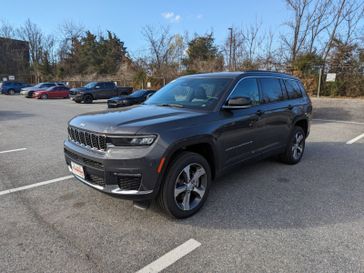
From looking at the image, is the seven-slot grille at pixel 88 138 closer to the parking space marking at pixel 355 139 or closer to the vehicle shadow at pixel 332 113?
the parking space marking at pixel 355 139

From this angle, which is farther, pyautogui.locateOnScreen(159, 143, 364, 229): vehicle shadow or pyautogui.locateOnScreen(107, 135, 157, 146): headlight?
pyautogui.locateOnScreen(159, 143, 364, 229): vehicle shadow

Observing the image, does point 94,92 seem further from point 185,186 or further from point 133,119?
point 185,186

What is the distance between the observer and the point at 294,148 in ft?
17.5

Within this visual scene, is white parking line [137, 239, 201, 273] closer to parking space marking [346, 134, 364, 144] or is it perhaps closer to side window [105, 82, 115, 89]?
parking space marking [346, 134, 364, 144]

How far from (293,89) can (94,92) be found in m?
19.1

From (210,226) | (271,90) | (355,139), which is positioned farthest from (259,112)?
(355,139)

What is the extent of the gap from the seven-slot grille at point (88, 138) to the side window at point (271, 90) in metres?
2.74

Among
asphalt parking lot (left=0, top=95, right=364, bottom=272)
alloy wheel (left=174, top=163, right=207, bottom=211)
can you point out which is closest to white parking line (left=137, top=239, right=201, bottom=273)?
asphalt parking lot (left=0, top=95, right=364, bottom=272)

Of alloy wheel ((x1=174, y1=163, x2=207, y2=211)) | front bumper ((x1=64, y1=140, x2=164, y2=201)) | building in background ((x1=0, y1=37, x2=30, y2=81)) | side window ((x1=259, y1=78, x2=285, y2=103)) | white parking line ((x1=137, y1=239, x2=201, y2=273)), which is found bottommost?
white parking line ((x1=137, y1=239, x2=201, y2=273))

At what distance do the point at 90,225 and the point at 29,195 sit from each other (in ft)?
4.76

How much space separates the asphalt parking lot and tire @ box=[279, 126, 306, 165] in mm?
237

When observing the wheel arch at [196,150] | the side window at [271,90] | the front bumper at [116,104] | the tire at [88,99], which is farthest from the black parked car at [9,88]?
the wheel arch at [196,150]

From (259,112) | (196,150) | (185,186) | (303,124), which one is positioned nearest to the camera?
(185,186)

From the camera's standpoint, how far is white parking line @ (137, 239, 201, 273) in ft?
7.84
